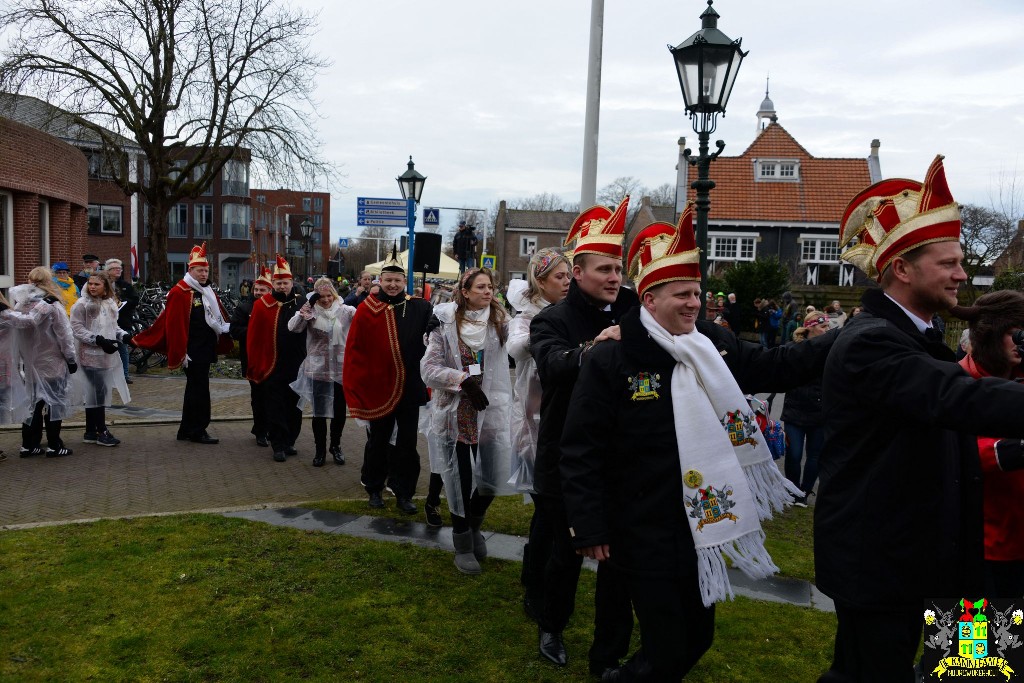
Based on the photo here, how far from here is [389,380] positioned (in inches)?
260

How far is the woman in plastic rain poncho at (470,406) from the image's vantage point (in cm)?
535

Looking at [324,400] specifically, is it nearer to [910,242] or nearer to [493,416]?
[493,416]

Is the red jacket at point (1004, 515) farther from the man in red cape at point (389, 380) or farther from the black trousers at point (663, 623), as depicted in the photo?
the man in red cape at point (389, 380)

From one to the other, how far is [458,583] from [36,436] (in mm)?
5702

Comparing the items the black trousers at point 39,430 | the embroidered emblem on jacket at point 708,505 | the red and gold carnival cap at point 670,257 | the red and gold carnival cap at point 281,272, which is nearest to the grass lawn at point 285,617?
the embroidered emblem on jacket at point 708,505

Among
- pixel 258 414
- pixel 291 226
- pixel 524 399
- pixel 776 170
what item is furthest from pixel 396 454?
pixel 291 226

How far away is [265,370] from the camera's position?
8805 millimetres

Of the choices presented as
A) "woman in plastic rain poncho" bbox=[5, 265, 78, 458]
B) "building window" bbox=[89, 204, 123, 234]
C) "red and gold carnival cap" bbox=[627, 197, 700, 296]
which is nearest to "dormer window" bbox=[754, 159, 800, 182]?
"building window" bbox=[89, 204, 123, 234]

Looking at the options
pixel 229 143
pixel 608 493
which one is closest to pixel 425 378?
pixel 608 493

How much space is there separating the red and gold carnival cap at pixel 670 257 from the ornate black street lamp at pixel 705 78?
13.7 ft

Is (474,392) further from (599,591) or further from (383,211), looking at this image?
(383,211)

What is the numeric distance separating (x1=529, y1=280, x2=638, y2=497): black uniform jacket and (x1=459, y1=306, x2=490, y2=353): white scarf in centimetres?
152

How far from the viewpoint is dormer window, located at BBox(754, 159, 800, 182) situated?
37.9 m

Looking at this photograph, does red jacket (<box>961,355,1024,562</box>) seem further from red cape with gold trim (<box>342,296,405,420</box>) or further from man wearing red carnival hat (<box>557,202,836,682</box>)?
red cape with gold trim (<box>342,296,405,420</box>)
